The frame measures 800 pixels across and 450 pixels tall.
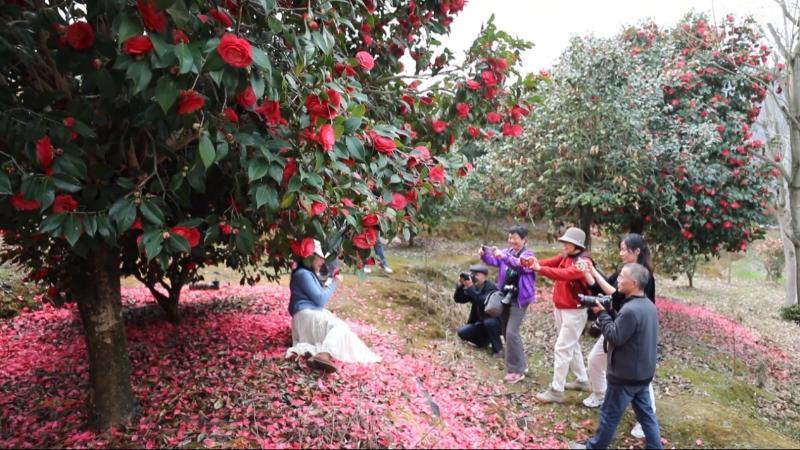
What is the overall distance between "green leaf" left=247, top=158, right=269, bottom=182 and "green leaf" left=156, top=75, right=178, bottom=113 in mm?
423

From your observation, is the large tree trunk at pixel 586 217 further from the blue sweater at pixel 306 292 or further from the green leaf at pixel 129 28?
the green leaf at pixel 129 28

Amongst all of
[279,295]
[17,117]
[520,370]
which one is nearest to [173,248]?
[17,117]

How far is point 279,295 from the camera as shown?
7438mm

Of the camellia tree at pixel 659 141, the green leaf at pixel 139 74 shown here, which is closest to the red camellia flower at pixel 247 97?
the green leaf at pixel 139 74

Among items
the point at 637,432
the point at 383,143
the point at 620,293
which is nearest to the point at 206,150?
the point at 383,143

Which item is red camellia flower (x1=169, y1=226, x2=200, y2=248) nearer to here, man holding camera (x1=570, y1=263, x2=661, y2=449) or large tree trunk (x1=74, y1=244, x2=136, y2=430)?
large tree trunk (x1=74, y1=244, x2=136, y2=430)

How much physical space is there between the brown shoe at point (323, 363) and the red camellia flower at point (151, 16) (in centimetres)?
281

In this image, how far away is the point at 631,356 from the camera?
11.0 feet

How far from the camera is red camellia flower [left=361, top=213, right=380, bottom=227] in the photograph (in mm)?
2564

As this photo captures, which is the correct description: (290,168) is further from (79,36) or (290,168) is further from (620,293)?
(620,293)

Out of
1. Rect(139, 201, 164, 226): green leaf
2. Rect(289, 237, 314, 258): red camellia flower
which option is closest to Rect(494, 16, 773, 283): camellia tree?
Rect(289, 237, 314, 258): red camellia flower

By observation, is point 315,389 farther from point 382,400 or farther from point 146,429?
point 146,429

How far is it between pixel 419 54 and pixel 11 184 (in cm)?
311

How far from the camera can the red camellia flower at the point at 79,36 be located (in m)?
2.17
